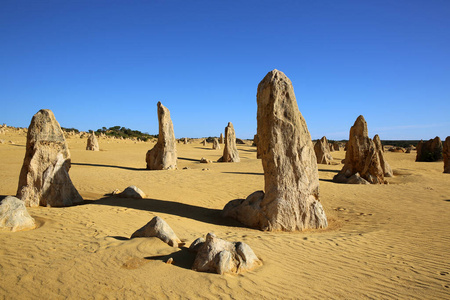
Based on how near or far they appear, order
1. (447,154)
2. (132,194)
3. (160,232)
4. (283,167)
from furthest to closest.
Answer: (447,154)
(132,194)
(283,167)
(160,232)

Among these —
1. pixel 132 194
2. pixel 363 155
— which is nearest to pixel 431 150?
pixel 363 155

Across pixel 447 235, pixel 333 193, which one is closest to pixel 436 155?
pixel 333 193

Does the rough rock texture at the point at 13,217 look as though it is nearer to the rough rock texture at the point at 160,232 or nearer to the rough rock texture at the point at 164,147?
the rough rock texture at the point at 160,232

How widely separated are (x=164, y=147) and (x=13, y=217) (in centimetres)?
1113

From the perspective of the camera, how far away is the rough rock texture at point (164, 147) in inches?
642

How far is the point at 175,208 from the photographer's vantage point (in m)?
8.60

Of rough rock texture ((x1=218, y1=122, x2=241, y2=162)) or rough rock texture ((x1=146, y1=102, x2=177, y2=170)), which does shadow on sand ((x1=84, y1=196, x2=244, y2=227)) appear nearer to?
rough rock texture ((x1=146, y1=102, x2=177, y2=170))

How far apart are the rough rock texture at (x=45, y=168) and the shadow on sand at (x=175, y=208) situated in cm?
86

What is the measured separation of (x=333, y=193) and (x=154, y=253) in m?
8.41

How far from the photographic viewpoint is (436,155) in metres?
24.5

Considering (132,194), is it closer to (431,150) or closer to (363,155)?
(363,155)

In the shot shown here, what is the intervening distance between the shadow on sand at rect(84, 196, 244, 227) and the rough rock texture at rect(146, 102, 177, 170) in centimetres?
713

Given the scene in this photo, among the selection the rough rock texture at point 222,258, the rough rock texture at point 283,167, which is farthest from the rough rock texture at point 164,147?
the rough rock texture at point 222,258

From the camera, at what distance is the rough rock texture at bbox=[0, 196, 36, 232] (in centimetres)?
546
